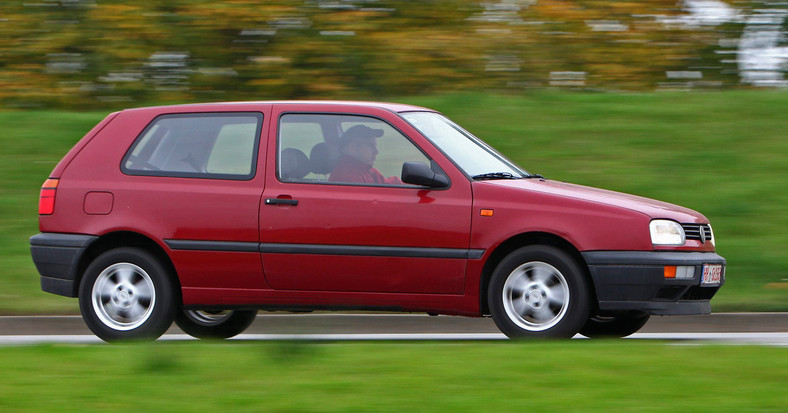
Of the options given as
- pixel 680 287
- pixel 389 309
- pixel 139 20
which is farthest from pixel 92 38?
pixel 680 287

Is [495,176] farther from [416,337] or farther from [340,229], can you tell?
[416,337]

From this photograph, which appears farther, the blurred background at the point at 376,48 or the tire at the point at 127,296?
the blurred background at the point at 376,48

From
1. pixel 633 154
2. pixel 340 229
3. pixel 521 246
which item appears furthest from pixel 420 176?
pixel 633 154

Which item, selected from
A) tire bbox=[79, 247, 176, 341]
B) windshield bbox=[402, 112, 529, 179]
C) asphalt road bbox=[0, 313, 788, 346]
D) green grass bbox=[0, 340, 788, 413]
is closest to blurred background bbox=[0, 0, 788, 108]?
asphalt road bbox=[0, 313, 788, 346]

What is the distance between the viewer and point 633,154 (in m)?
12.8

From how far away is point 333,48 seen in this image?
1483 cm

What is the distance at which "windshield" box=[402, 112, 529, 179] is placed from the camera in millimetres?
7582

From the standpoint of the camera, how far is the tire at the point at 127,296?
7.71 metres

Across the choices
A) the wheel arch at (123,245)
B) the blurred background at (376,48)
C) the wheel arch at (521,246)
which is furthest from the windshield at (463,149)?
the blurred background at (376,48)

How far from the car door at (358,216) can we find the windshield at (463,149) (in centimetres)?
14

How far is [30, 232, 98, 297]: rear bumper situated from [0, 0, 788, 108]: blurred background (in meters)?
7.20

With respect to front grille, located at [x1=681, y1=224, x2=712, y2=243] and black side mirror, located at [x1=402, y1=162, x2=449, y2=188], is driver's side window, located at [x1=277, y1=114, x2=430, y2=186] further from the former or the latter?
front grille, located at [x1=681, y1=224, x2=712, y2=243]

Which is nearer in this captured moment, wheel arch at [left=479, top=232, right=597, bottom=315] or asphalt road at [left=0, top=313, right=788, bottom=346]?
wheel arch at [left=479, top=232, right=597, bottom=315]

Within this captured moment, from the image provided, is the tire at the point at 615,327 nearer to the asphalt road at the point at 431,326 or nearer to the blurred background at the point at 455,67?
the asphalt road at the point at 431,326
